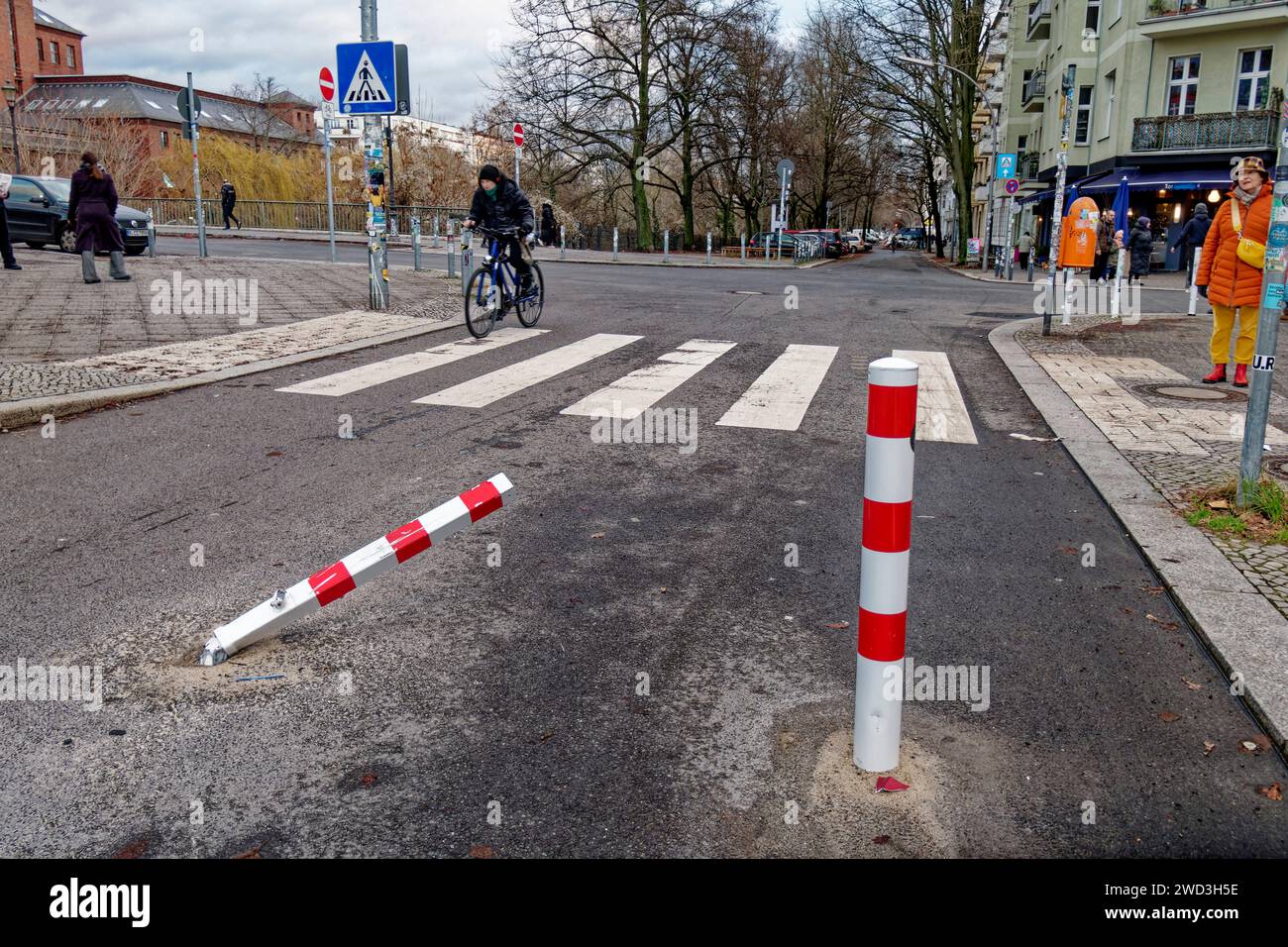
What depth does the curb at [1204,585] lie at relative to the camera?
3547 millimetres

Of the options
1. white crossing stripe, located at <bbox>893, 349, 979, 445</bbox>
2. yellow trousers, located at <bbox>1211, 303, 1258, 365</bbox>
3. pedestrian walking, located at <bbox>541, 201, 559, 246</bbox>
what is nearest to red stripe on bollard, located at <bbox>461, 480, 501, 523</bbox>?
white crossing stripe, located at <bbox>893, 349, 979, 445</bbox>

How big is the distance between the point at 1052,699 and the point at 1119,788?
21.7 inches

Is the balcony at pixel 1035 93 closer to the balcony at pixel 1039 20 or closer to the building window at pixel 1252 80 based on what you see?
the balcony at pixel 1039 20

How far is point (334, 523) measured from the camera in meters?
5.28

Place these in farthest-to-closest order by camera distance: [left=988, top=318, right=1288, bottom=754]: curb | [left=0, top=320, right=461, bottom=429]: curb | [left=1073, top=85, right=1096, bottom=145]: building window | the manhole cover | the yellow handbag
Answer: [left=1073, top=85, right=1096, bottom=145]: building window, the manhole cover, the yellow handbag, [left=0, top=320, right=461, bottom=429]: curb, [left=988, top=318, right=1288, bottom=754]: curb

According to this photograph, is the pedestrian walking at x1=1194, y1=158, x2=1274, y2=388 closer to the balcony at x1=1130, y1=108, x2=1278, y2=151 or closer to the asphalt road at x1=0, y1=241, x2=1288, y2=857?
the asphalt road at x1=0, y1=241, x2=1288, y2=857

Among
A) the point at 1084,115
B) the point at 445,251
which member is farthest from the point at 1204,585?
the point at 1084,115

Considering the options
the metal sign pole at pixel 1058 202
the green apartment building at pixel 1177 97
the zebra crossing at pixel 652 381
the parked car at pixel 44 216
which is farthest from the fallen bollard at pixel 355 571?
the green apartment building at pixel 1177 97

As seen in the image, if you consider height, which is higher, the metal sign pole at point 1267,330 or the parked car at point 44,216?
the parked car at point 44,216

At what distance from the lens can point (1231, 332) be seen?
977 centimetres

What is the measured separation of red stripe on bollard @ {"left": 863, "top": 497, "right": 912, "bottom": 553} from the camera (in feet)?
9.30

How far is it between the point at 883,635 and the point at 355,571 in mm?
1826

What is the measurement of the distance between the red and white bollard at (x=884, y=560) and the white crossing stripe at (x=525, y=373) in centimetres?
567
